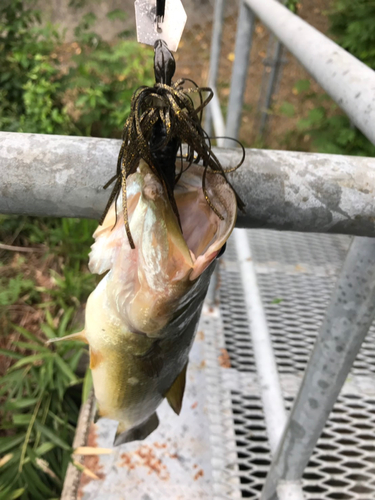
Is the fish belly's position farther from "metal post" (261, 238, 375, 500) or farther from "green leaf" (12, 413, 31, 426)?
"green leaf" (12, 413, 31, 426)

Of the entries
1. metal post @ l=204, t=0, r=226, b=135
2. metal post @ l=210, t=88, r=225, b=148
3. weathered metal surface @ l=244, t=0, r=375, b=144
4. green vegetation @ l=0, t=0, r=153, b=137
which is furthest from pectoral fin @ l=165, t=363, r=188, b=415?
green vegetation @ l=0, t=0, r=153, b=137

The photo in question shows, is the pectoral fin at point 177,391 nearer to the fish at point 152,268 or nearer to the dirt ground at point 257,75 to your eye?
the fish at point 152,268

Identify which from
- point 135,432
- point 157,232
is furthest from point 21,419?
point 157,232

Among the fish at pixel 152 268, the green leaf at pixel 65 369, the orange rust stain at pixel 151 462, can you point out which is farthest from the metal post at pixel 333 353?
the green leaf at pixel 65 369

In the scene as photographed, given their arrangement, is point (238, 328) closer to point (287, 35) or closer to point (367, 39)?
point (287, 35)

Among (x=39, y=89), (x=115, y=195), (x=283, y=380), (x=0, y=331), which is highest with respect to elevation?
(x=115, y=195)

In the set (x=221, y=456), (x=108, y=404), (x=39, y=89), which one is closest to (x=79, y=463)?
(x=221, y=456)

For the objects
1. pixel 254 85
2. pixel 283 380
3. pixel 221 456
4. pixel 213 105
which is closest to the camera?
pixel 221 456
